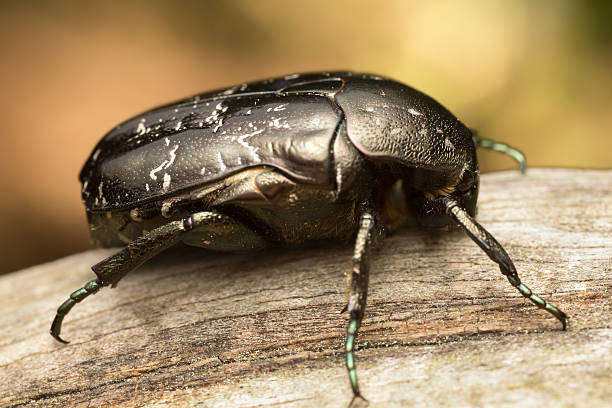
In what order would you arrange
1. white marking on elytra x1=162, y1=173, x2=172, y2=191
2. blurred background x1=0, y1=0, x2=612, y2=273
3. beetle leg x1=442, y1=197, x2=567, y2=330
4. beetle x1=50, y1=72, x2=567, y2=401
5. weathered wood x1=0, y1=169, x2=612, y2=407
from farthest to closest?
blurred background x1=0, y1=0, x2=612, y2=273, white marking on elytra x1=162, y1=173, x2=172, y2=191, beetle x1=50, y1=72, x2=567, y2=401, beetle leg x1=442, y1=197, x2=567, y2=330, weathered wood x1=0, y1=169, x2=612, y2=407

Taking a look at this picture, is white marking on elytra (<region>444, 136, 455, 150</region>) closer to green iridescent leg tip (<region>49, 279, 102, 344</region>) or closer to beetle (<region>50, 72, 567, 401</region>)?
beetle (<region>50, 72, 567, 401</region>)

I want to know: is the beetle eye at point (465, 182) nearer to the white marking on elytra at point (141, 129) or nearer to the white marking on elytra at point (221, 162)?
the white marking on elytra at point (221, 162)

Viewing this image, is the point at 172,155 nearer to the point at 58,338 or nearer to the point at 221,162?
the point at 221,162

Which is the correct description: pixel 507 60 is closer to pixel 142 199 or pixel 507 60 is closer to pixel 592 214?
pixel 592 214

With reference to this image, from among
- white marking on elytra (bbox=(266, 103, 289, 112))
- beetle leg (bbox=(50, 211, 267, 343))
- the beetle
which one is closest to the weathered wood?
the beetle

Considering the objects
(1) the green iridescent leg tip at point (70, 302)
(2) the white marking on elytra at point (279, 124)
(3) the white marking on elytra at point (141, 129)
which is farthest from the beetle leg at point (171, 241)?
(3) the white marking on elytra at point (141, 129)

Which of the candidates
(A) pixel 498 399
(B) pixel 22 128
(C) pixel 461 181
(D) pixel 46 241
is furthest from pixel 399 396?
(B) pixel 22 128
